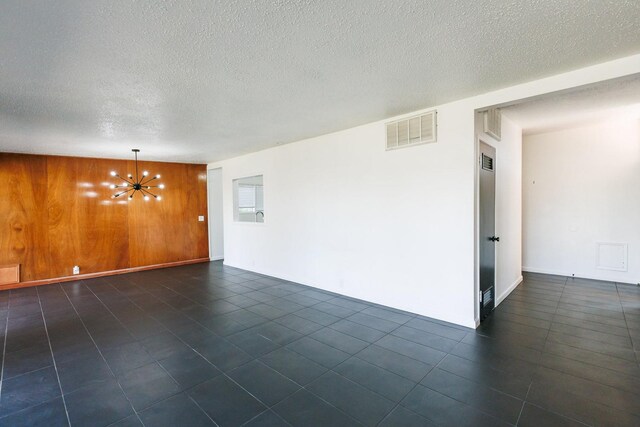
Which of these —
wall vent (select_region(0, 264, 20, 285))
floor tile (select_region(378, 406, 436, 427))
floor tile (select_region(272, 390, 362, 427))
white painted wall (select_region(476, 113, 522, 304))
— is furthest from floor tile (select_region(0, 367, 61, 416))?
white painted wall (select_region(476, 113, 522, 304))

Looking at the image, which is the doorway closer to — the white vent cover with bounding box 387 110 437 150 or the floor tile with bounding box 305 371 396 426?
the white vent cover with bounding box 387 110 437 150

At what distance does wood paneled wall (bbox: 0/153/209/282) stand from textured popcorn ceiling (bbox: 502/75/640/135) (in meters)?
7.30

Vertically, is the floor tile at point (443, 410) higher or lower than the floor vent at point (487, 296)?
lower

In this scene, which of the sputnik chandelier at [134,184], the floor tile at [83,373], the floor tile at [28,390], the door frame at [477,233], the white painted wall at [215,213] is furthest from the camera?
the white painted wall at [215,213]

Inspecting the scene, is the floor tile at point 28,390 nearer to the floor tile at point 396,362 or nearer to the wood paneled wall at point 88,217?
the floor tile at point 396,362

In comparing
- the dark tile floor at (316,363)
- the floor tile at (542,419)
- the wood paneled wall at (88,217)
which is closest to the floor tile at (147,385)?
Answer: the dark tile floor at (316,363)

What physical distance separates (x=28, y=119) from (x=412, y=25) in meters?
4.64

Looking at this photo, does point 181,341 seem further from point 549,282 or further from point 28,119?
point 549,282

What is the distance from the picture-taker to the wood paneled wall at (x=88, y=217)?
5816 mm

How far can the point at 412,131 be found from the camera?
12.8 feet

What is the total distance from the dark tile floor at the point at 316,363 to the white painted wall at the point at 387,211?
1.34 ft

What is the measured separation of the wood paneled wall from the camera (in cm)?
582

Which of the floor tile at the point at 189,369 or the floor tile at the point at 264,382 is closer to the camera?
the floor tile at the point at 264,382

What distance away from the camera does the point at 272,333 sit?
3.47m
